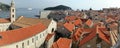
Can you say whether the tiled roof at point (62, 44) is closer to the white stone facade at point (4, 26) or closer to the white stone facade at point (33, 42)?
the white stone facade at point (33, 42)

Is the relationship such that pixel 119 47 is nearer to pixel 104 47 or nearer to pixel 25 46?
pixel 104 47

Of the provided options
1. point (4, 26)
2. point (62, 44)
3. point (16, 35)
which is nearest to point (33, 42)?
point (16, 35)

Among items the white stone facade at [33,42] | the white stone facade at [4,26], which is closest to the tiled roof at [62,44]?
the white stone facade at [33,42]

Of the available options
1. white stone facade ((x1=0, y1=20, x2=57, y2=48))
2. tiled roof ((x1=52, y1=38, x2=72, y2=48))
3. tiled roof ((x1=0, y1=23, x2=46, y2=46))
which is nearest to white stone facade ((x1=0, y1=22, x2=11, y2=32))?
white stone facade ((x1=0, y1=20, x2=57, y2=48))

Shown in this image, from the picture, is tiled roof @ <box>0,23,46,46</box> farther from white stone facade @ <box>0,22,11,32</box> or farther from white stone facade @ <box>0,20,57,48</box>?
white stone facade @ <box>0,22,11,32</box>

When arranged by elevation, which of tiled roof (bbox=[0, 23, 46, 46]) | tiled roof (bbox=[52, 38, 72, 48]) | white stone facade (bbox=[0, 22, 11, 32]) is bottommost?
white stone facade (bbox=[0, 22, 11, 32])

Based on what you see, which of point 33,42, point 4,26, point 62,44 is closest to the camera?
point 62,44

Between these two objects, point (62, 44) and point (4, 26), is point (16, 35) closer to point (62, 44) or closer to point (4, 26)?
point (62, 44)

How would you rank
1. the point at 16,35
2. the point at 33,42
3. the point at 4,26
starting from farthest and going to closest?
the point at 4,26
the point at 33,42
the point at 16,35

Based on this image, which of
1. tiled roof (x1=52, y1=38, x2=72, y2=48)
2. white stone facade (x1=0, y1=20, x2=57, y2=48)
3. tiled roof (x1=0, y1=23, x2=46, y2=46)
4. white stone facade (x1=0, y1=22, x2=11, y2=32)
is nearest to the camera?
tiled roof (x1=0, y1=23, x2=46, y2=46)

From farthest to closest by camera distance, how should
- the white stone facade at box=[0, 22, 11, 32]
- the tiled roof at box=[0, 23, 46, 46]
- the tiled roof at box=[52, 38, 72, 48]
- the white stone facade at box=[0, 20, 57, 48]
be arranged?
1. the white stone facade at box=[0, 22, 11, 32]
2. the tiled roof at box=[52, 38, 72, 48]
3. the white stone facade at box=[0, 20, 57, 48]
4. the tiled roof at box=[0, 23, 46, 46]

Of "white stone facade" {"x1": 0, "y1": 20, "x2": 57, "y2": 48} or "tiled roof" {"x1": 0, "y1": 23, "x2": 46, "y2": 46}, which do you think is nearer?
"tiled roof" {"x1": 0, "y1": 23, "x2": 46, "y2": 46}

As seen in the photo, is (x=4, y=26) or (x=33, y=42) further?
(x=4, y=26)

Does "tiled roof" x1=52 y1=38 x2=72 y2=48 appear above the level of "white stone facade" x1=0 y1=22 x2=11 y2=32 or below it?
above
